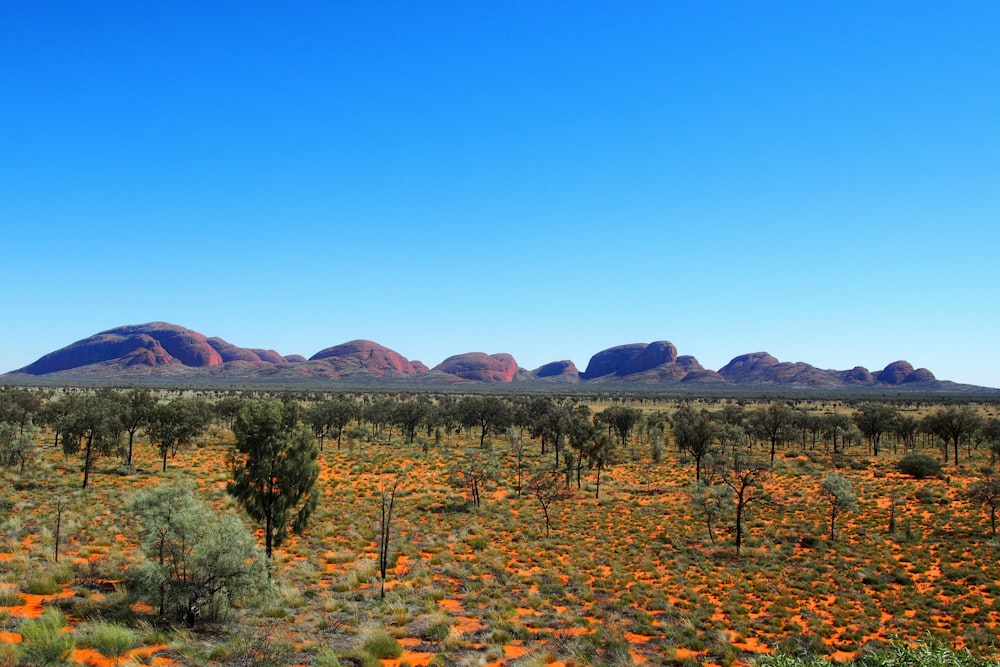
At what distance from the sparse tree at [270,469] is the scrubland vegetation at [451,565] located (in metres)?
→ 0.09

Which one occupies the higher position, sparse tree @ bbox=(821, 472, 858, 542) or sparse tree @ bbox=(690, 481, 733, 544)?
sparse tree @ bbox=(821, 472, 858, 542)

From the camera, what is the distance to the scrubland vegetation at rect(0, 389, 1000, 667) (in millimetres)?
16406

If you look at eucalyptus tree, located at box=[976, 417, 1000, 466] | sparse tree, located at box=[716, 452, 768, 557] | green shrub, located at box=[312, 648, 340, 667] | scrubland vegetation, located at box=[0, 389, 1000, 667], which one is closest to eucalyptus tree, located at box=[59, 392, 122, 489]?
scrubland vegetation, located at box=[0, 389, 1000, 667]

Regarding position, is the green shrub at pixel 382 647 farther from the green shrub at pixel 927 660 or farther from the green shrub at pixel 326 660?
the green shrub at pixel 927 660

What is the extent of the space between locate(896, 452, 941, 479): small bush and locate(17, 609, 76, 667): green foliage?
210 ft

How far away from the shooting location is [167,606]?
56.7 ft

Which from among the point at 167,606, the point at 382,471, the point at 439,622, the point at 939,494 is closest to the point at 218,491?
the point at 382,471

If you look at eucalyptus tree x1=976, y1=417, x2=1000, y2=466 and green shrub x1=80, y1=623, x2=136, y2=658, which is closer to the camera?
green shrub x1=80, y1=623, x2=136, y2=658

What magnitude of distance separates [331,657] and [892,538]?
32771mm

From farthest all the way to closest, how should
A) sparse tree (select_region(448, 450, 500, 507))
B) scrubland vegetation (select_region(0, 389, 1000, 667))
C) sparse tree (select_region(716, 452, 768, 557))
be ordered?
sparse tree (select_region(448, 450, 500, 507)) → sparse tree (select_region(716, 452, 768, 557)) → scrubland vegetation (select_region(0, 389, 1000, 667))

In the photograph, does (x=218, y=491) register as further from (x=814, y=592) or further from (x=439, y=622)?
(x=814, y=592)

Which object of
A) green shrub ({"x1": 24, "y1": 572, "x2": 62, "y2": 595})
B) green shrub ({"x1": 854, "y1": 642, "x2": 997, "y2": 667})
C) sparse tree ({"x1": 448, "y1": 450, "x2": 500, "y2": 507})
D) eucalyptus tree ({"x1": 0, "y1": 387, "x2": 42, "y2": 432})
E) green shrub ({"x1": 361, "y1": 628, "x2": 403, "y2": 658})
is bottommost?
sparse tree ({"x1": 448, "y1": 450, "x2": 500, "y2": 507})

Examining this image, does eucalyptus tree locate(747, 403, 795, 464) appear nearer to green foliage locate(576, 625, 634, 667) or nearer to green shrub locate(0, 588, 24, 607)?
green foliage locate(576, 625, 634, 667)

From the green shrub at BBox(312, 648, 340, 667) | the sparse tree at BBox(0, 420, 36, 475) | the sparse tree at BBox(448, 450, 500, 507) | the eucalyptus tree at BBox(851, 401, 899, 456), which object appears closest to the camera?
the green shrub at BBox(312, 648, 340, 667)
